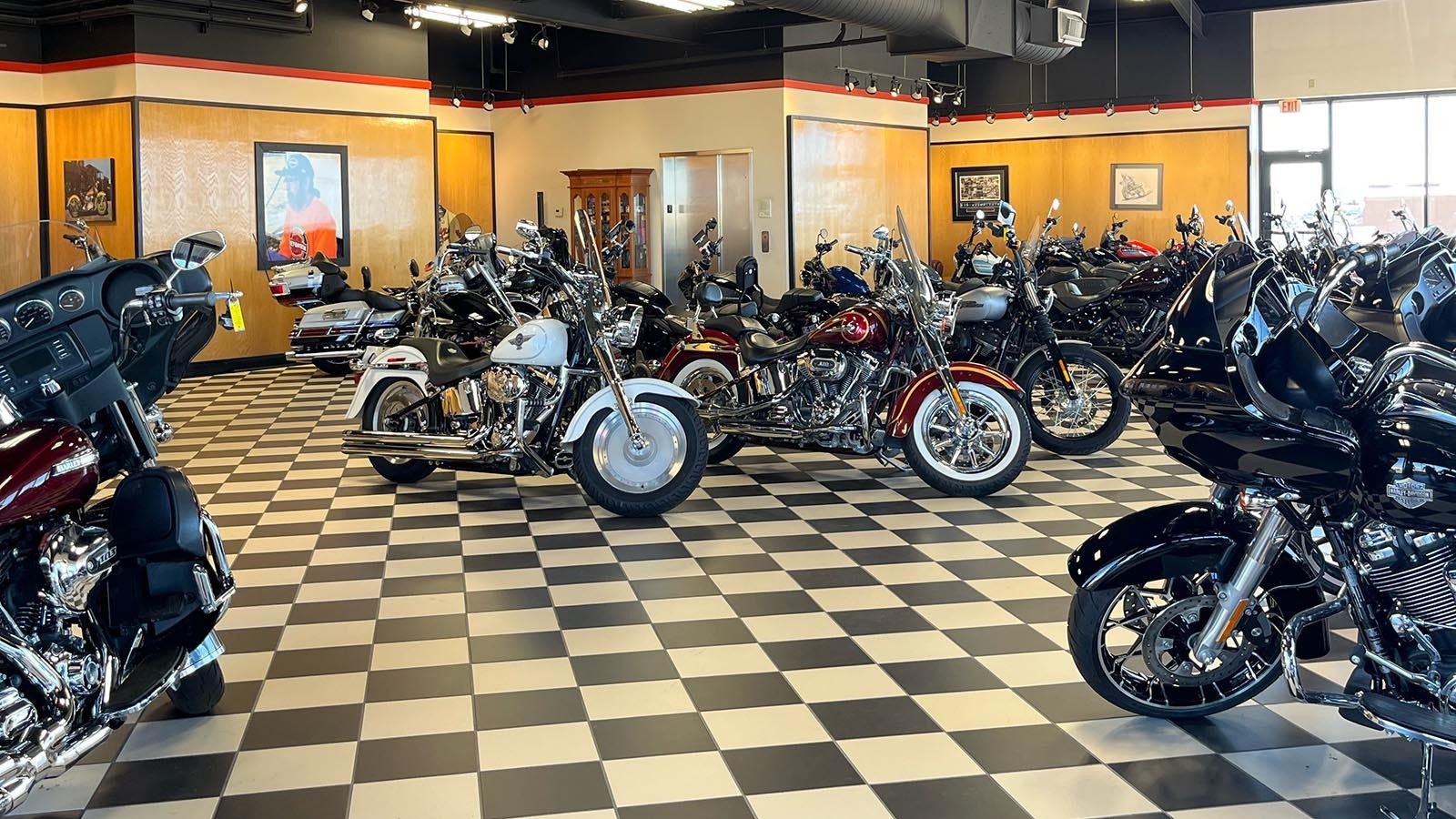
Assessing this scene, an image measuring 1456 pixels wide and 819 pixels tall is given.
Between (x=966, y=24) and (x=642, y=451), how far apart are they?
678cm

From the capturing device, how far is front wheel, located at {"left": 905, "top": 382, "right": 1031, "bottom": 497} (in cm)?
612

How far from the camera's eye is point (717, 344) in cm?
738

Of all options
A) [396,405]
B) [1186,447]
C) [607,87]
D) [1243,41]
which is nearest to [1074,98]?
[1243,41]

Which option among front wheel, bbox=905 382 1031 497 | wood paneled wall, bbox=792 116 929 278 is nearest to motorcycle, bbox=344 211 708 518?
front wheel, bbox=905 382 1031 497

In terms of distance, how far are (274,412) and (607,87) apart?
753 cm

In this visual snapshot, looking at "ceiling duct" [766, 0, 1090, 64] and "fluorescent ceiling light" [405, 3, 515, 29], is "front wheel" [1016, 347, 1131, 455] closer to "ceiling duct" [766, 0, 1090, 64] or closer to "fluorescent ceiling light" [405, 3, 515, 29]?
"ceiling duct" [766, 0, 1090, 64]

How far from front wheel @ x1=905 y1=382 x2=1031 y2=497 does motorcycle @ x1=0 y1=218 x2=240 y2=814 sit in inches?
140

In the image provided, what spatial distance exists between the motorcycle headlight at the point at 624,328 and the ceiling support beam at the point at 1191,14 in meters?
11.0

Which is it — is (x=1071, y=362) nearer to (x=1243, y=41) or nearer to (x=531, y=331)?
(x=531, y=331)

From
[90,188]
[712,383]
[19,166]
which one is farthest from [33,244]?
[19,166]

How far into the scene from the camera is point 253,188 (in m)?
12.8

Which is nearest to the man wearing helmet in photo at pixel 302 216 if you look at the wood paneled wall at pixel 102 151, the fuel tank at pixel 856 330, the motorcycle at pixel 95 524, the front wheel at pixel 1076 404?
the wood paneled wall at pixel 102 151

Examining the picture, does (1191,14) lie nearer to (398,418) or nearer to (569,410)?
(569,410)

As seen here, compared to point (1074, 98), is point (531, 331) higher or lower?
lower
